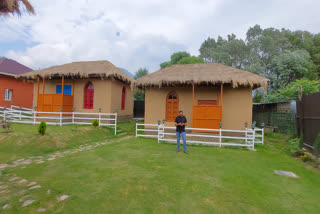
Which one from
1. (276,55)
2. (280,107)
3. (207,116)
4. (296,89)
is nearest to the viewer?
(207,116)

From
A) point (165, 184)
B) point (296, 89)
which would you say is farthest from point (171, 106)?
point (296, 89)

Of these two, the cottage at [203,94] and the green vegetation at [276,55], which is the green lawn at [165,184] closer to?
the cottage at [203,94]

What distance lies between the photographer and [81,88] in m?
12.3

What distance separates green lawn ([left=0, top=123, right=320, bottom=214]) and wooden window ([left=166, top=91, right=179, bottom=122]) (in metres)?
4.23

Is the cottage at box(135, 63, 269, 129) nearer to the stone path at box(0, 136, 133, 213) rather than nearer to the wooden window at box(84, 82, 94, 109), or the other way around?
the wooden window at box(84, 82, 94, 109)

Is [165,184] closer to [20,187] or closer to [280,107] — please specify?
[20,187]

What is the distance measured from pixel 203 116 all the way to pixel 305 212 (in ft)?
20.1

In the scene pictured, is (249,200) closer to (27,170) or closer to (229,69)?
(27,170)

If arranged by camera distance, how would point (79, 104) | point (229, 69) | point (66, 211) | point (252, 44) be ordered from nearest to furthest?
point (66, 211)
point (229, 69)
point (79, 104)
point (252, 44)

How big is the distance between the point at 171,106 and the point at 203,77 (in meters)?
2.51

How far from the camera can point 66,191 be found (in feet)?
11.0

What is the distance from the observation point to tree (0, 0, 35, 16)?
11.6ft

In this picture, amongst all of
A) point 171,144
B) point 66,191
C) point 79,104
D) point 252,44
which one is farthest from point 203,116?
point 252,44

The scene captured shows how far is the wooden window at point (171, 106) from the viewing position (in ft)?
33.7
